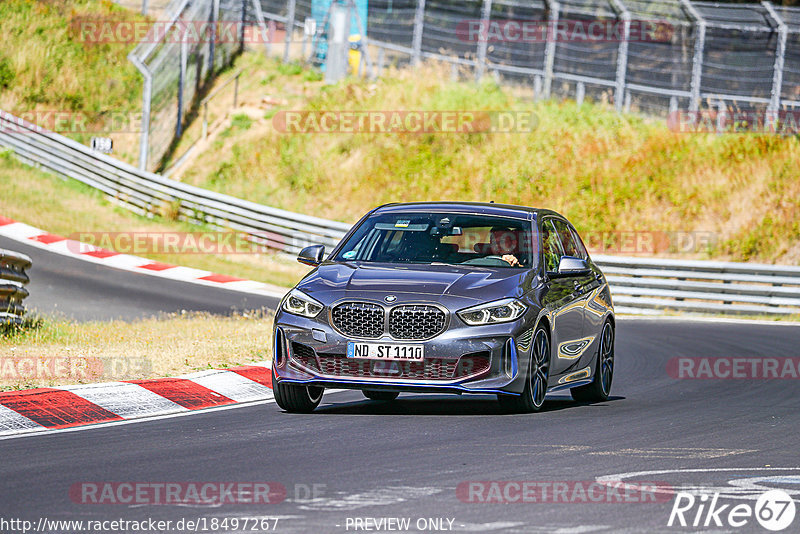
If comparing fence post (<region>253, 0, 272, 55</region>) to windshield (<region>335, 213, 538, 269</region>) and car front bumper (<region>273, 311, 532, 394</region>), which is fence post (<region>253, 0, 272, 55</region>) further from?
car front bumper (<region>273, 311, 532, 394</region>)

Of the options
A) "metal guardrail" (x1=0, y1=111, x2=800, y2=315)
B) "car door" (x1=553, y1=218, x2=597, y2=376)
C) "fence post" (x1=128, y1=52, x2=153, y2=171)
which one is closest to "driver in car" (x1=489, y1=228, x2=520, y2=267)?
"car door" (x1=553, y1=218, x2=597, y2=376)

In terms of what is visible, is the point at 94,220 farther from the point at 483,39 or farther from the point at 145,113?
the point at 483,39

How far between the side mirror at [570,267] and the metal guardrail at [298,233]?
14186 mm

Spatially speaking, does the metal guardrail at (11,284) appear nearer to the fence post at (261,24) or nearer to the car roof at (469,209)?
the car roof at (469,209)

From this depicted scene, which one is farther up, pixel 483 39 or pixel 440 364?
pixel 483 39

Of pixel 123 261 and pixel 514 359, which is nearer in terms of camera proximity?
pixel 514 359

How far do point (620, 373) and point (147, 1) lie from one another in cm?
3147

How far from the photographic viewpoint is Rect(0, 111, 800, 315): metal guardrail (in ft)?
79.2

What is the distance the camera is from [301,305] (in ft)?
31.7

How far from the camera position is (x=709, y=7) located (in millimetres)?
29828

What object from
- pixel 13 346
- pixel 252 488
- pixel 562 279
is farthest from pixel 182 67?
pixel 252 488

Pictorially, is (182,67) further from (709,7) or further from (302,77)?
(709,7)

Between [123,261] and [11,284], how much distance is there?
38.7ft

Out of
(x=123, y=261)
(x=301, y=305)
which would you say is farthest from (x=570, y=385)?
(x=123, y=261)
